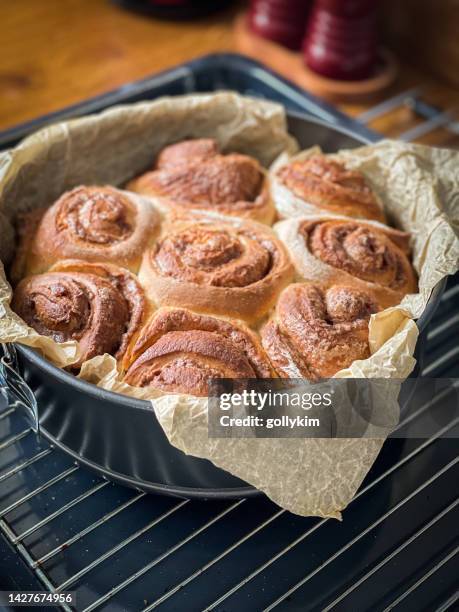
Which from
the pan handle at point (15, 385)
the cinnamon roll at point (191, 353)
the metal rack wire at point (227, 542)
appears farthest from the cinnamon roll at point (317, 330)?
the pan handle at point (15, 385)

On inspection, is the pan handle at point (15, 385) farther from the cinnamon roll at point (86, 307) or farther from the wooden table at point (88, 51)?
the wooden table at point (88, 51)

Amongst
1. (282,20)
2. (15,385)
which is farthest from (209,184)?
(282,20)

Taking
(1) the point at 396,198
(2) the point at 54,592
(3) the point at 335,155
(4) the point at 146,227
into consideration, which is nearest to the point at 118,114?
(4) the point at 146,227

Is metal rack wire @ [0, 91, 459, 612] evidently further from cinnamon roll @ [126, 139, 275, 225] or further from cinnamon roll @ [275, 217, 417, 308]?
cinnamon roll @ [126, 139, 275, 225]

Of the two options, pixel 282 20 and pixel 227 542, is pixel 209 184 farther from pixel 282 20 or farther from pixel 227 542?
pixel 282 20

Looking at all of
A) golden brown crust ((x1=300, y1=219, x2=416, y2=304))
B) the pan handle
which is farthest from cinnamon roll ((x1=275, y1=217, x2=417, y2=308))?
the pan handle

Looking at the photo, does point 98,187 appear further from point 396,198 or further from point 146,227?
point 396,198
